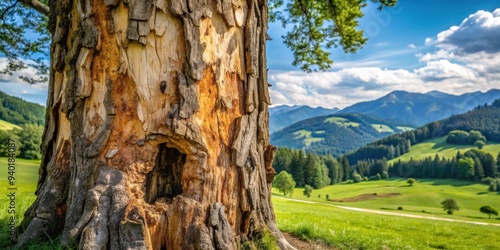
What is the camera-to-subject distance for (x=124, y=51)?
12.7 feet

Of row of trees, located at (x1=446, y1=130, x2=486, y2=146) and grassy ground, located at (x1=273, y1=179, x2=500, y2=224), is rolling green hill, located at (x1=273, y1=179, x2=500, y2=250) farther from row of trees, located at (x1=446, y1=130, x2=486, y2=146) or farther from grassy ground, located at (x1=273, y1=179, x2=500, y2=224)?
row of trees, located at (x1=446, y1=130, x2=486, y2=146)

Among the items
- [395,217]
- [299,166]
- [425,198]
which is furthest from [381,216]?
[299,166]

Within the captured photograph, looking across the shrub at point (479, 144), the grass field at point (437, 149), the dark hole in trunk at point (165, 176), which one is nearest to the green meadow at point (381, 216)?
the dark hole in trunk at point (165, 176)

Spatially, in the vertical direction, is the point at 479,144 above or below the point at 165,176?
above

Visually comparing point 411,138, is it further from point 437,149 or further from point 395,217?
point 395,217

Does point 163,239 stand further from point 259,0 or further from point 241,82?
point 259,0

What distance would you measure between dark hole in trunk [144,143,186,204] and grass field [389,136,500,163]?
166327 mm

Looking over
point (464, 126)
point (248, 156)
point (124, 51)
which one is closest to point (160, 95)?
point (124, 51)

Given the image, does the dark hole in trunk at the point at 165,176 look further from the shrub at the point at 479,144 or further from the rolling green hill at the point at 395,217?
the shrub at the point at 479,144

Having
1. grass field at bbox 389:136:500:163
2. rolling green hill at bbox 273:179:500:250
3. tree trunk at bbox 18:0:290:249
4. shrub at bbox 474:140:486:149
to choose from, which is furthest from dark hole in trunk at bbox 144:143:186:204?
shrub at bbox 474:140:486:149

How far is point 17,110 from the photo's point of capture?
424 ft

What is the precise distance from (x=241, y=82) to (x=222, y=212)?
5.36ft

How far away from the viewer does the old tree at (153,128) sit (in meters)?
3.66

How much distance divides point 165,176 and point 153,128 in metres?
0.75
